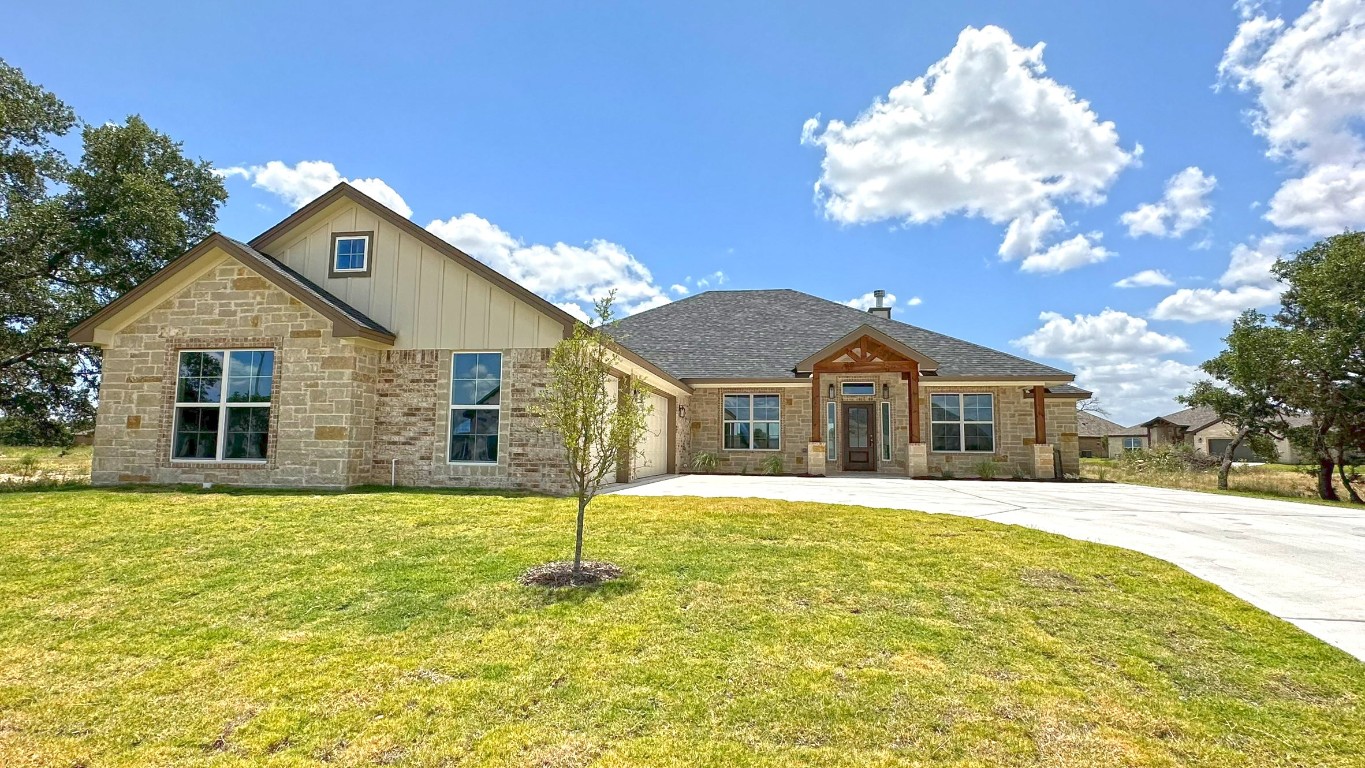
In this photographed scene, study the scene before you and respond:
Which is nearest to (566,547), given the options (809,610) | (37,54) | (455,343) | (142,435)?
(809,610)

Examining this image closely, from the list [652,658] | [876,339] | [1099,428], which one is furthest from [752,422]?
[1099,428]

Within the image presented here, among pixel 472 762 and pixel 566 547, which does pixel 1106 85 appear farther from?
pixel 472 762

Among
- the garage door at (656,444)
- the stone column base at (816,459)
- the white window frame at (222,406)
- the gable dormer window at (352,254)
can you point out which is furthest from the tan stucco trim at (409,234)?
the stone column base at (816,459)

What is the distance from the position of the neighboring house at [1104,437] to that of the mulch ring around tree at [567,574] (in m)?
40.1

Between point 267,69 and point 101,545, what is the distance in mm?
10297

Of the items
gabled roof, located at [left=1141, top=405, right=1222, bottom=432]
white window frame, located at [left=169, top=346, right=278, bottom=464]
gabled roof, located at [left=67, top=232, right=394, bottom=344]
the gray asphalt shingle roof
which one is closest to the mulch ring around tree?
gabled roof, located at [left=67, top=232, right=394, bottom=344]

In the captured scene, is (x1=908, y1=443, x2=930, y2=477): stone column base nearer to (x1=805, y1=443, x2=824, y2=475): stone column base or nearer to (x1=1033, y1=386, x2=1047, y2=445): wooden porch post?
(x1=805, y1=443, x2=824, y2=475): stone column base

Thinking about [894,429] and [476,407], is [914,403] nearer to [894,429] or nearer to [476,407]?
[894,429]

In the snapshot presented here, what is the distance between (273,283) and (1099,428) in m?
54.9

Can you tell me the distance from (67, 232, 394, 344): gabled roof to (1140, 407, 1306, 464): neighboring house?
50.1m

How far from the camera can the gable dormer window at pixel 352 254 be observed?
1248 cm

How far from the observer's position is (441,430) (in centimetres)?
1183

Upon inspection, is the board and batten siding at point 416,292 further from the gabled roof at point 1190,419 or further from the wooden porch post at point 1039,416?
the gabled roof at point 1190,419

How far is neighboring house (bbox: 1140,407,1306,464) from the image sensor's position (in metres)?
44.4
